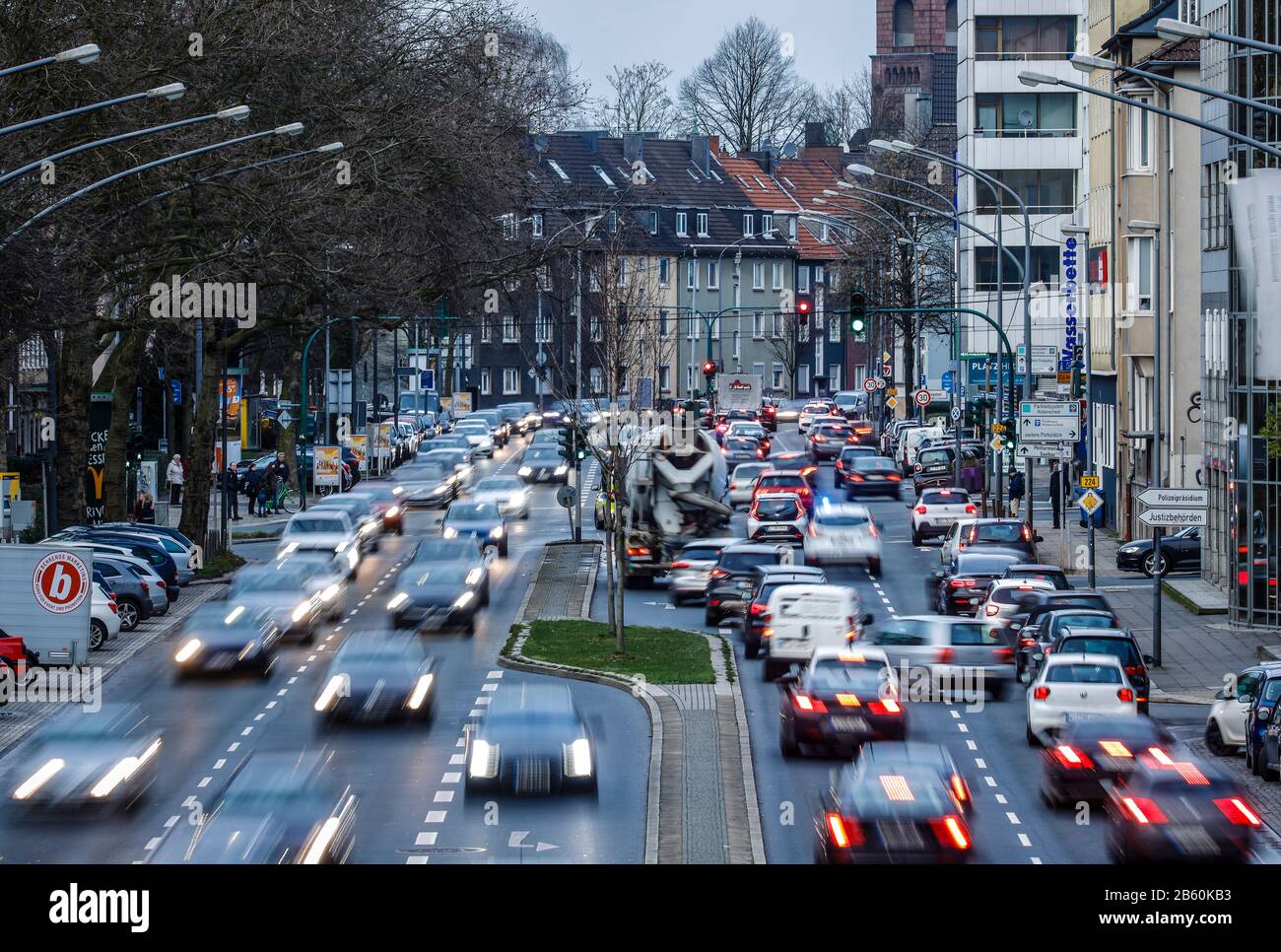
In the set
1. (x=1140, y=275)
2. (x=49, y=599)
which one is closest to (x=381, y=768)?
(x=49, y=599)

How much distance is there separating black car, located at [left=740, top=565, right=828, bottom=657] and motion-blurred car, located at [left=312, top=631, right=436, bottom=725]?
7.91 metres

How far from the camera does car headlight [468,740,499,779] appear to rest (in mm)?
21391

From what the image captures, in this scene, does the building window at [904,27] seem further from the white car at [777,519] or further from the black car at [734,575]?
the black car at [734,575]

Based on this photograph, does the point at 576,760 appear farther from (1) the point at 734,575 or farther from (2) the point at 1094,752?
(1) the point at 734,575

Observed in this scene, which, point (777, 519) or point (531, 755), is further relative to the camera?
point (777, 519)

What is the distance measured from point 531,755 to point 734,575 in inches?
705

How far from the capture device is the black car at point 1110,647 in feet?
→ 88.9

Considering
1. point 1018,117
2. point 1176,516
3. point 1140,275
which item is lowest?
point 1176,516

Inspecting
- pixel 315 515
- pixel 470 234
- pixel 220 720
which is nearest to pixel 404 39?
pixel 470 234

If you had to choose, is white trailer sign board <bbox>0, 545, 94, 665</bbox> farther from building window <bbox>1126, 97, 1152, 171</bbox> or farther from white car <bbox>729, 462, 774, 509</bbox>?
building window <bbox>1126, 97, 1152, 171</bbox>

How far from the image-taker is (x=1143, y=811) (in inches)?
645

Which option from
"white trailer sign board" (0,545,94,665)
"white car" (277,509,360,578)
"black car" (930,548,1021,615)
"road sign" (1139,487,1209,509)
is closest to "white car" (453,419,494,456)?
"white car" (277,509,360,578)

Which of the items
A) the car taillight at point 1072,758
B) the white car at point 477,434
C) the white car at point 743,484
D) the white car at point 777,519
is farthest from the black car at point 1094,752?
the white car at point 477,434

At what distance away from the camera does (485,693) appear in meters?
29.5
